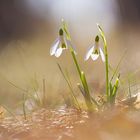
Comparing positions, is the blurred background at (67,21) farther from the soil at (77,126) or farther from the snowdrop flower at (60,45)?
the soil at (77,126)

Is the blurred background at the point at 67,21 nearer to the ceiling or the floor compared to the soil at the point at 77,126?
nearer to the ceiling

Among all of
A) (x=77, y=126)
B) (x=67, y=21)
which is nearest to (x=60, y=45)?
(x=77, y=126)

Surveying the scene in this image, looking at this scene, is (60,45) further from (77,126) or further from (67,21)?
(67,21)

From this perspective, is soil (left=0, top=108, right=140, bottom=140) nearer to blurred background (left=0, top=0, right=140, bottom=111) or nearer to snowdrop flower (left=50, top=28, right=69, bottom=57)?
snowdrop flower (left=50, top=28, right=69, bottom=57)

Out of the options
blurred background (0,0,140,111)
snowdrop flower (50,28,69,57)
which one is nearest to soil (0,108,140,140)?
snowdrop flower (50,28,69,57)

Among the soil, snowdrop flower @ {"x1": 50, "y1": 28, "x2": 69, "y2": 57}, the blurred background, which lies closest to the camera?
the soil

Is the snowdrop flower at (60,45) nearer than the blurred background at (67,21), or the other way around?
the snowdrop flower at (60,45)

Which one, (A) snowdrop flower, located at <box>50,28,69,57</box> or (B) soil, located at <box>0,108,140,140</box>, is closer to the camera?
(B) soil, located at <box>0,108,140,140</box>

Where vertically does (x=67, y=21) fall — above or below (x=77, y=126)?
above

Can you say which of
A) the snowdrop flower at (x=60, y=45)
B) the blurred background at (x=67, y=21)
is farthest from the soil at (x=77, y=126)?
the blurred background at (x=67, y=21)

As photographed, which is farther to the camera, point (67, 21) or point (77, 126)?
point (67, 21)

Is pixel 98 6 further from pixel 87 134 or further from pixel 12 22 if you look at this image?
pixel 87 134

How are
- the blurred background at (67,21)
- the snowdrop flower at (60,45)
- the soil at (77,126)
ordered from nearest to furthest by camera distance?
1. the soil at (77,126)
2. the snowdrop flower at (60,45)
3. the blurred background at (67,21)

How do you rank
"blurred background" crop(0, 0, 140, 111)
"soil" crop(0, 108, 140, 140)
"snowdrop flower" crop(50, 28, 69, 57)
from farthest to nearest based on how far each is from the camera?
1. "blurred background" crop(0, 0, 140, 111)
2. "snowdrop flower" crop(50, 28, 69, 57)
3. "soil" crop(0, 108, 140, 140)
